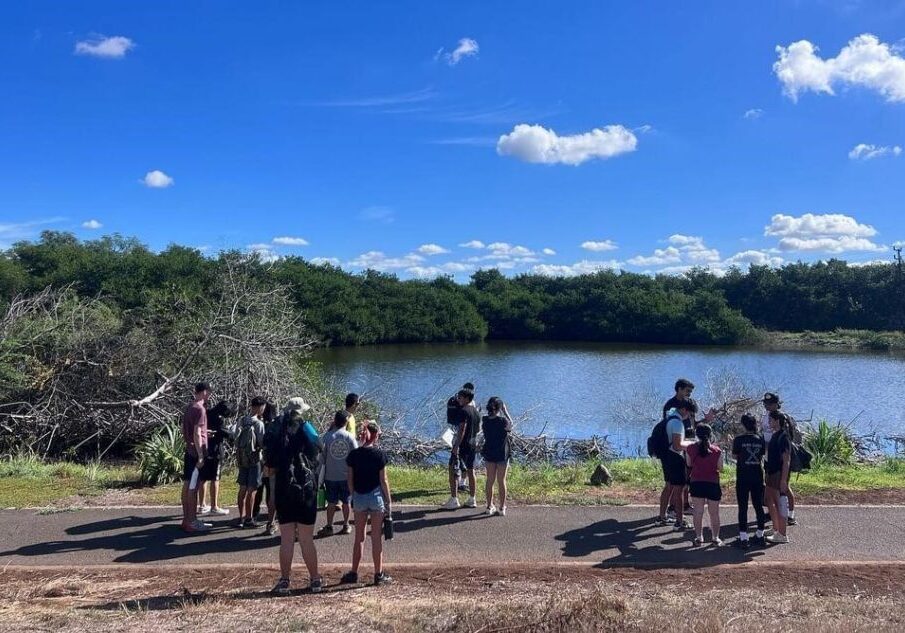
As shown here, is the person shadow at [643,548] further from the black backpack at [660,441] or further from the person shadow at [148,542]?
the person shadow at [148,542]

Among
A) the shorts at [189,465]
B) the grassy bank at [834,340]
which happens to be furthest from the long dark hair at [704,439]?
the grassy bank at [834,340]

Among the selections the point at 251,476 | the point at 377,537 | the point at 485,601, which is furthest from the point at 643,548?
the point at 251,476

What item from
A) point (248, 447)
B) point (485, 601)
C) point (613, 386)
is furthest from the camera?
point (613, 386)

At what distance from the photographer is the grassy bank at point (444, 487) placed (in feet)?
29.7

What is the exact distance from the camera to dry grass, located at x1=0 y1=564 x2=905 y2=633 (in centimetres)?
502

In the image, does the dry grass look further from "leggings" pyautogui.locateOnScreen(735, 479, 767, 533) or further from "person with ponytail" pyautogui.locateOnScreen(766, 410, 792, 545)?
"person with ponytail" pyautogui.locateOnScreen(766, 410, 792, 545)

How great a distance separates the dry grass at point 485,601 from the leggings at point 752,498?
69 centimetres

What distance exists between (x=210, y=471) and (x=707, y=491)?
18.4 ft

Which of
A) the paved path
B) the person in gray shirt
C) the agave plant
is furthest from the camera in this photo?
the agave plant

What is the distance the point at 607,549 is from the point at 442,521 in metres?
1.99

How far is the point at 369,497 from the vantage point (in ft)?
20.5

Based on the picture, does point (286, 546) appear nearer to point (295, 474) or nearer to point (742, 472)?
point (295, 474)

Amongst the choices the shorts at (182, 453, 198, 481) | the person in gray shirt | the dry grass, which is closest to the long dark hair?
the dry grass

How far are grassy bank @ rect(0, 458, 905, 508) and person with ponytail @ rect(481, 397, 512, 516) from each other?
742mm
